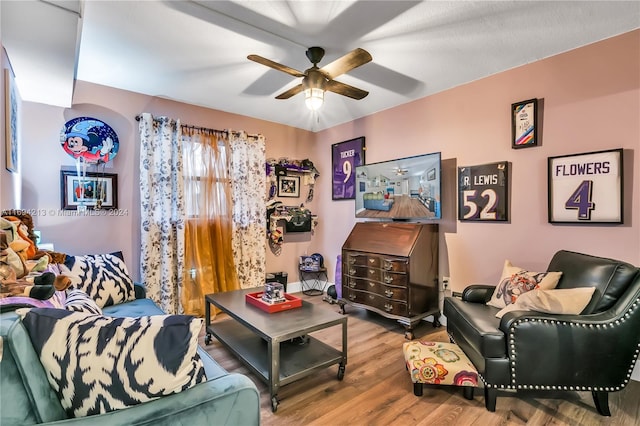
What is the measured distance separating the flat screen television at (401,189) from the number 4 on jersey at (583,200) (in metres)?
1.04

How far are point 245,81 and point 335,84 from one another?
104 cm

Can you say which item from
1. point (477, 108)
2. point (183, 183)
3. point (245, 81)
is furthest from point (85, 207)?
point (477, 108)

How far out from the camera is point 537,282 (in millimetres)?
2123

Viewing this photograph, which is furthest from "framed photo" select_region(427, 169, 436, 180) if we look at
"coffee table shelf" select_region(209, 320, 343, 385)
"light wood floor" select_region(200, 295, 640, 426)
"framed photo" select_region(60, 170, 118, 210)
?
"framed photo" select_region(60, 170, 118, 210)

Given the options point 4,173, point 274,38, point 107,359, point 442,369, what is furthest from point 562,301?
point 4,173

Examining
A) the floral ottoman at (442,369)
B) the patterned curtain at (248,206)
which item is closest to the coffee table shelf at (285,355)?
the floral ottoman at (442,369)

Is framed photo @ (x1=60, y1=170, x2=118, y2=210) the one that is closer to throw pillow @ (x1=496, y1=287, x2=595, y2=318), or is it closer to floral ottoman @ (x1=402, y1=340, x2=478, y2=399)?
floral ottoman @ (x1=402, y1=340, x2=478, y2=399)

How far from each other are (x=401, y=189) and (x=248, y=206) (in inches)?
75.7

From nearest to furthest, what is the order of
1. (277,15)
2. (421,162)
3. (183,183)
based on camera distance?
1. (277,15)
2. (421,162)
3. (183,183)

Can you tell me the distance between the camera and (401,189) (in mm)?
3322

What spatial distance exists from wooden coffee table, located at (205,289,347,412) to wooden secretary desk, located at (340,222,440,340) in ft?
3.12

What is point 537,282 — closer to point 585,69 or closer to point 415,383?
point 415,383

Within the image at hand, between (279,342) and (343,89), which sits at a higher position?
(343,89)

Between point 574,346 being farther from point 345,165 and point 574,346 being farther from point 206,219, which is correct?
point 206,219
